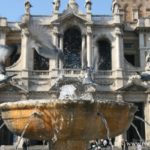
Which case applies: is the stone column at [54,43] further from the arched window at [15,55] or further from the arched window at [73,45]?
the arched window at [15,55]

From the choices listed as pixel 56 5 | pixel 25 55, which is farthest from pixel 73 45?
pixel 25 55

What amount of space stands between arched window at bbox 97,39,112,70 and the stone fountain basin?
2678cm

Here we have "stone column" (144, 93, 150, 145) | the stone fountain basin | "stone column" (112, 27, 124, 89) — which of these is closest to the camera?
the stone fountain basin

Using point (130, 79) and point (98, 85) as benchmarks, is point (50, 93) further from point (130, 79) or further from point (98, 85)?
point (130, 79)

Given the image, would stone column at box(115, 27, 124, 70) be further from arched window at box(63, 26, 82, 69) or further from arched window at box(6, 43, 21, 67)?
arched window at box(6, 43, 21, 67)

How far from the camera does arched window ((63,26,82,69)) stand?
36.8 m

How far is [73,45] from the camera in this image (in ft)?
121

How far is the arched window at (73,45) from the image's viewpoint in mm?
36750

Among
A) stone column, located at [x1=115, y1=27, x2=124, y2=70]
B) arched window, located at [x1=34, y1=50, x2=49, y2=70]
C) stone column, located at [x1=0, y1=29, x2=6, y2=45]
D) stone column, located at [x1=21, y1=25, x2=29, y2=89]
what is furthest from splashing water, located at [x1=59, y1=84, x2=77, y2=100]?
stone column, located at [x1=0, y1=29, x2=6, y2=45]

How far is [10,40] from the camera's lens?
37781 millimetres

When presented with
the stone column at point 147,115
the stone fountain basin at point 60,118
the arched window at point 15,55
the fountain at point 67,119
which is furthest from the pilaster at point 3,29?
the stone fountain basin at point 60,118

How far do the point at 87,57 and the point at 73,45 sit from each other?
5.84ft

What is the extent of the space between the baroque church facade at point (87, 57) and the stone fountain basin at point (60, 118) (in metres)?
24.4

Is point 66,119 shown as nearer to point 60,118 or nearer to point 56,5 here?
point 60,118
